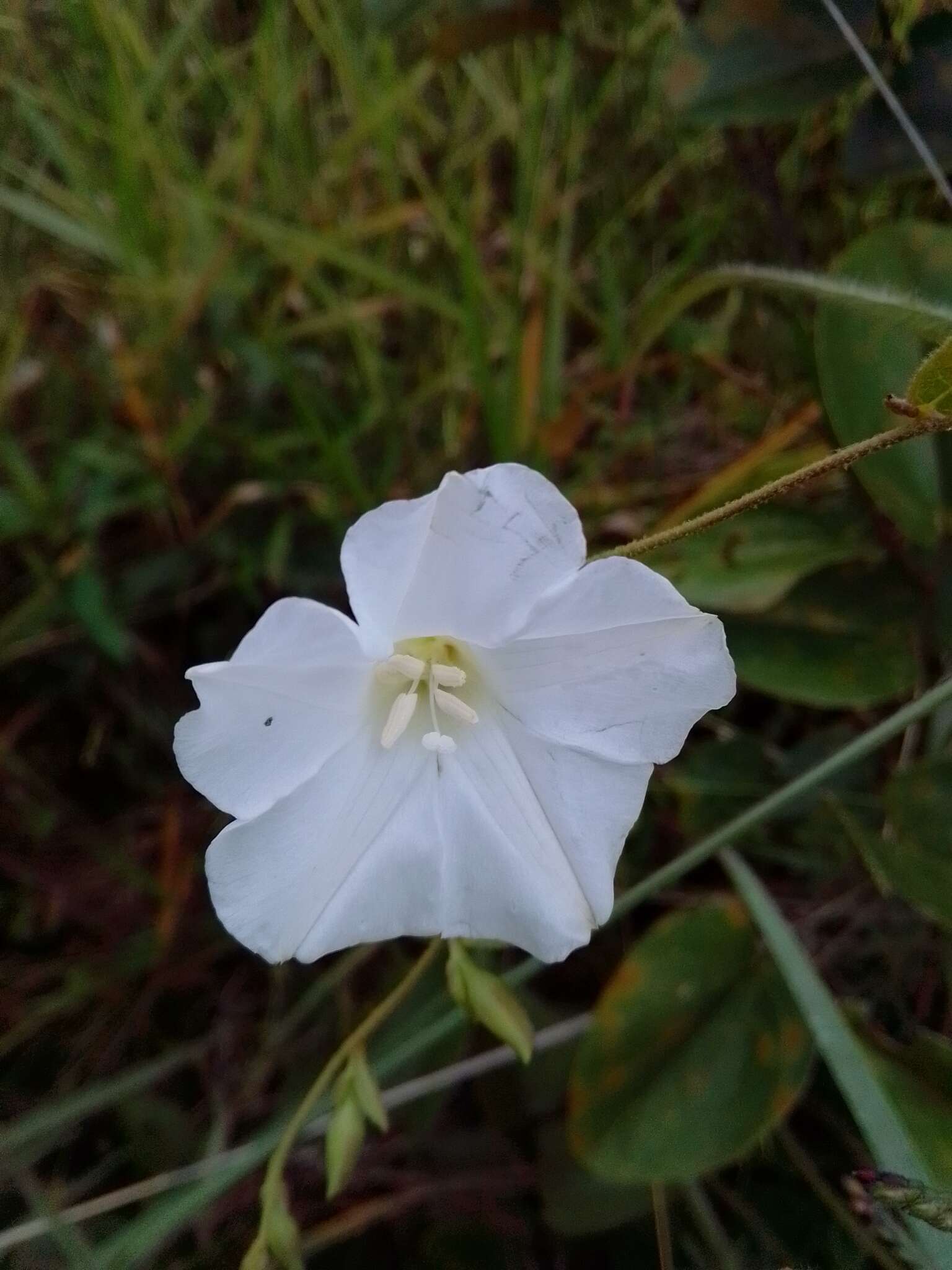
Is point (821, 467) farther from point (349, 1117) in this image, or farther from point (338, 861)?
point (349, 1117)

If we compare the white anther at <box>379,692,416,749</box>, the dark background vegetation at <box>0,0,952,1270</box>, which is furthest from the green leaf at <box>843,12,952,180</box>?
the white anther at <box>379,692,416,749</box>

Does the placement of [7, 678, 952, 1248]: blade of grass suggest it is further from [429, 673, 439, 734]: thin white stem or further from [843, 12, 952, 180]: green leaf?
[843, 12, 952, 180]: green leaf

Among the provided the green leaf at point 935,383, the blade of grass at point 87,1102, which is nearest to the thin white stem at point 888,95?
the green leaf at point 935,383

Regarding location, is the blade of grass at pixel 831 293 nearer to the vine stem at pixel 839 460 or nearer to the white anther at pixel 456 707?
the vine stem at pixel 839 460

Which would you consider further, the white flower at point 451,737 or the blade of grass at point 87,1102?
the blade of grass at point 87,1102

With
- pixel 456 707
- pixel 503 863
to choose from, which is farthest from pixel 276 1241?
pixel 456 707

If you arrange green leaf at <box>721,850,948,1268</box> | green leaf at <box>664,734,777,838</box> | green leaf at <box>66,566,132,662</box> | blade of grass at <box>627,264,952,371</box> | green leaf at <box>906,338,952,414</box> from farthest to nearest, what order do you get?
1. green leaf at <box>66,566,132,662</box>
2. green leaf at <box>664,734,777,838</box>
3. green leaf at <box>721,850,948,1268</box>
4. blade of grass at <box>627,264,952,371</box>
5. green leaf at <box>906,338,952,414</box>
